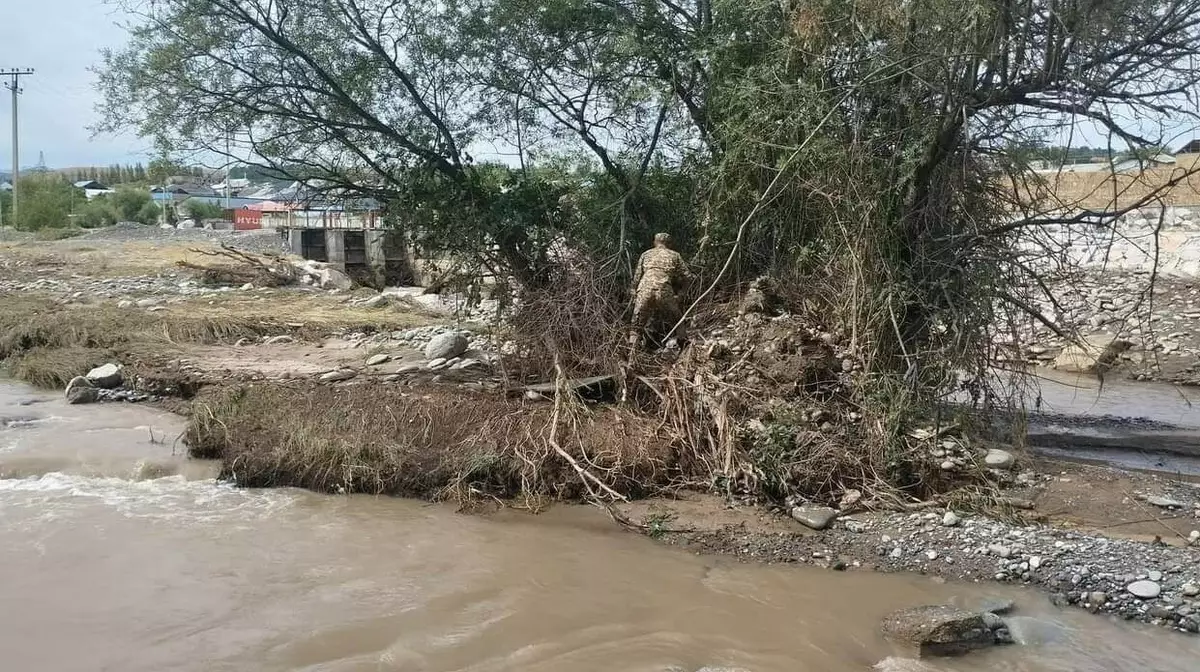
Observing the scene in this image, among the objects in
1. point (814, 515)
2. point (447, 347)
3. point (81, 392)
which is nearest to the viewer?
point (814, 515)

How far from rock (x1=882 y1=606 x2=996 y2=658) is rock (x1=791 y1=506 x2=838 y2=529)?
151 centimetres

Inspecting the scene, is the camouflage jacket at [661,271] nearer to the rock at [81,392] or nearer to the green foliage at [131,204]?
the rock at [81,392]

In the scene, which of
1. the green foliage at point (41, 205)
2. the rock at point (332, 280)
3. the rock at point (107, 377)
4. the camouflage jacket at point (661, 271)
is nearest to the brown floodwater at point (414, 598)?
the camouflage jacket at point (661, 271)

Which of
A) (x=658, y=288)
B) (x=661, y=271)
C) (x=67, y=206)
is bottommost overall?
(x=658, y=288)

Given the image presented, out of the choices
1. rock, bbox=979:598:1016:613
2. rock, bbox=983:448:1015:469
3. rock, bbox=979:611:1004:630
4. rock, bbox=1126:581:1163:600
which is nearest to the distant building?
rock, bbox=983:448:1015:469

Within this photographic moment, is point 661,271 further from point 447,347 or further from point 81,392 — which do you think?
point 81,392

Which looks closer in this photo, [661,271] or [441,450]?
[441,450]

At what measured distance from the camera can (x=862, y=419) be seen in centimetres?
734

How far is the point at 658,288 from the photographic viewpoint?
27.7ft

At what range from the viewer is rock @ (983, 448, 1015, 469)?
7.26 metres

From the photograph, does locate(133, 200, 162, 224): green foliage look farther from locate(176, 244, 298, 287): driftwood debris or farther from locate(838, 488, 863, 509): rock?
locate(838, 488, 863, 509): rock

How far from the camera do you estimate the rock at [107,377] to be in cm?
1063

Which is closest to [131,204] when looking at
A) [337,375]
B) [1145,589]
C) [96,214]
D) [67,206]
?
[96,214]

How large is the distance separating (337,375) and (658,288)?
428 centimetres
